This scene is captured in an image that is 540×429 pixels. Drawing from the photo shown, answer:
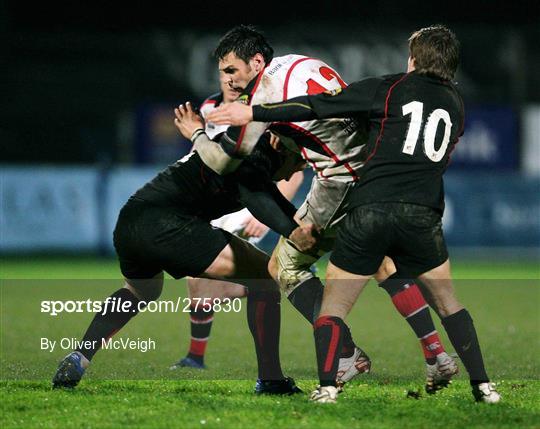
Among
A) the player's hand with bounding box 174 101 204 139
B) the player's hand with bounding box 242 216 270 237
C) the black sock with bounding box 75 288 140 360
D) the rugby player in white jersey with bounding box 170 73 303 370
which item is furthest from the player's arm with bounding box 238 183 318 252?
the player's hand with bounding box 242 216 270 237

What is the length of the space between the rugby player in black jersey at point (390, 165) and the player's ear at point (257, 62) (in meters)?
0.84

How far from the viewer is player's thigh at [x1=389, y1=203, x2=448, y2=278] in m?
5.42

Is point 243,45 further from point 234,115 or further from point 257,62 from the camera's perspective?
point 234,115

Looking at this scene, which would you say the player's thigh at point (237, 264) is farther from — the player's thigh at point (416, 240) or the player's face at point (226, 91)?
the player's face at point (226, 91)

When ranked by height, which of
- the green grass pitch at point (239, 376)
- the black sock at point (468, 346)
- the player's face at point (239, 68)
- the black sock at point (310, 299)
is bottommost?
the green grass pitch at point (239, 376)

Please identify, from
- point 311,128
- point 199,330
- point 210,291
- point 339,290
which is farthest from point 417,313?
point 210,291

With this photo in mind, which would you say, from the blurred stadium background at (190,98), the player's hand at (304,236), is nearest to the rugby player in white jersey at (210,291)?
the player's hand at (304,236)

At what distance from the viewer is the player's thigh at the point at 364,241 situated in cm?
539

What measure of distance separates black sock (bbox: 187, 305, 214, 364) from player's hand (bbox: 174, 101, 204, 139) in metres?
1.96

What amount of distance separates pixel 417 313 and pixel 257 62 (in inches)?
70.4

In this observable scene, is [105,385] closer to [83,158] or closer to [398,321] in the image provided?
[398,321]

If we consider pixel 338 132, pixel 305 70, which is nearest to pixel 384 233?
pixel 338 132

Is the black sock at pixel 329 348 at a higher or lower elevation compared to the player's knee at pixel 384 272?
lower

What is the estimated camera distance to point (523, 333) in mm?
9422
